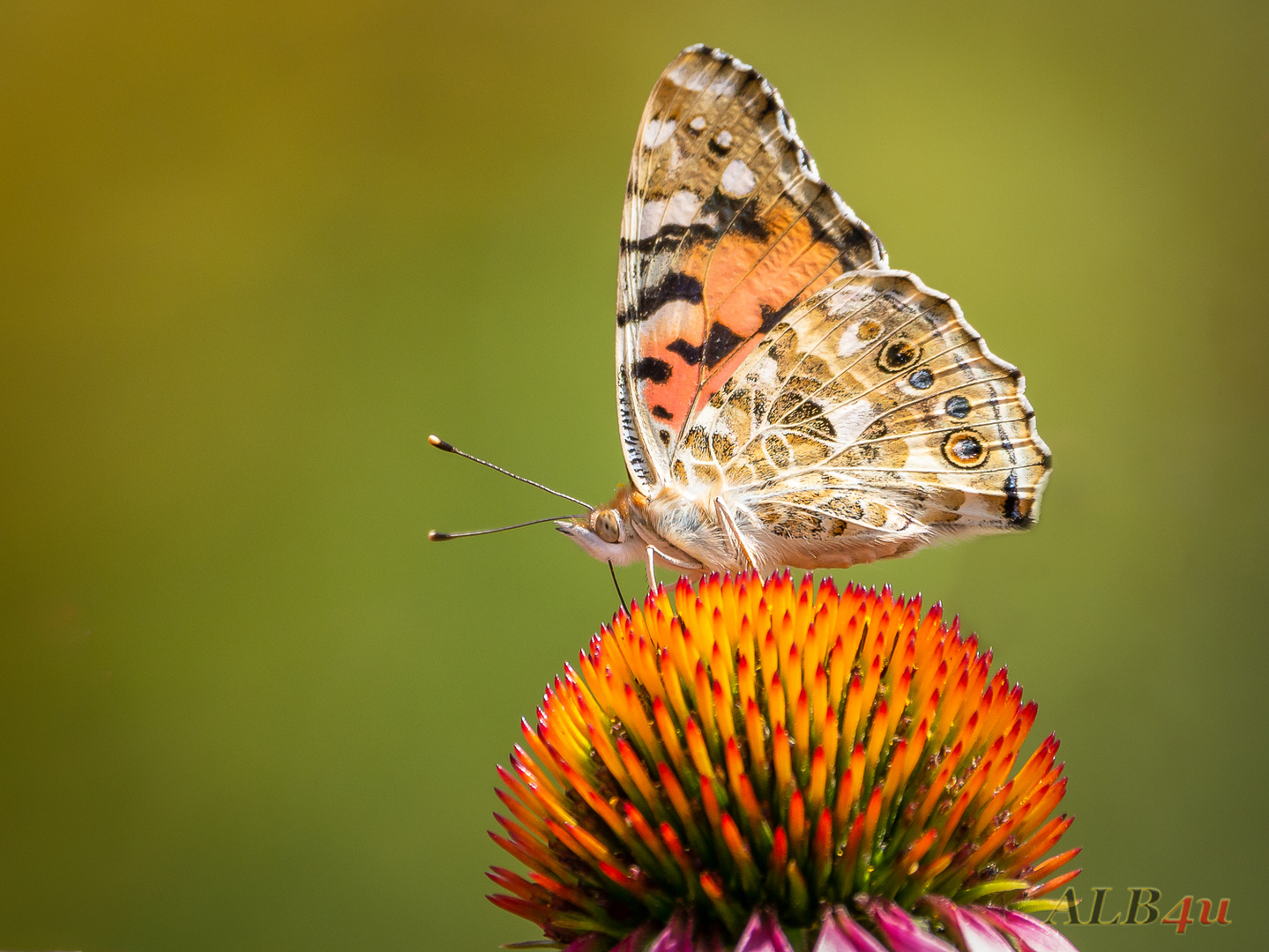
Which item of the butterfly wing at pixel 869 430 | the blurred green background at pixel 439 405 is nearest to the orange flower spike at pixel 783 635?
the butterfly wing at pixel 869 430

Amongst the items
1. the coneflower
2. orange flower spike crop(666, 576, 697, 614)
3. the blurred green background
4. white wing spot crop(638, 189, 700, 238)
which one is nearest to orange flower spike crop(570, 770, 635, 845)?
the coneflower

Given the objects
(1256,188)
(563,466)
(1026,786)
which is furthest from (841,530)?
(1256,188)

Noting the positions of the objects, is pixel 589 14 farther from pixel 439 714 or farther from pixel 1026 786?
pixel 1026 786

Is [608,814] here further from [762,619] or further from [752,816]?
[762,619]

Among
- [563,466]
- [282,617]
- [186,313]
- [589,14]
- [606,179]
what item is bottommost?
[282,617]

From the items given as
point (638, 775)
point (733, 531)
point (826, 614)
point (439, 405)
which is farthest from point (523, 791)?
point (439, 405)

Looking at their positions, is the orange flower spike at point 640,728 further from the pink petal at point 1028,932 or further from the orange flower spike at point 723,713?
the pink petal at point 1028,932

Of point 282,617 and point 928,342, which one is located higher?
point 928,342
